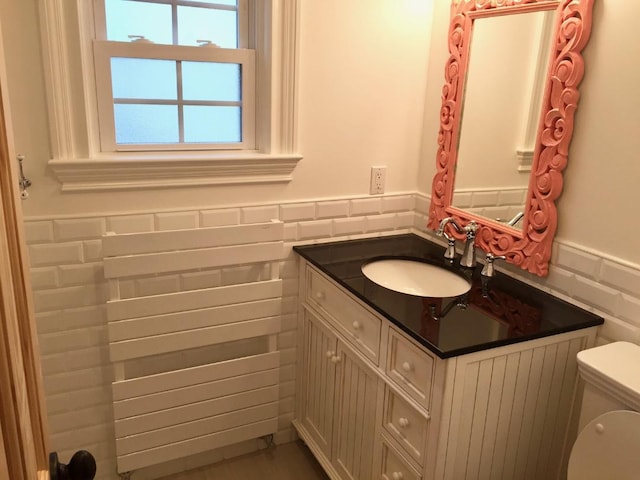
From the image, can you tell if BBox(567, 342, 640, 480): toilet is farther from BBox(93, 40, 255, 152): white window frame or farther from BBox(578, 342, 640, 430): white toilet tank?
BBox(93, 40, 255, 152): white window frame

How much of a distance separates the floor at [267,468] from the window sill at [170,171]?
1.18m

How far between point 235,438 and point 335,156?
1.22 m

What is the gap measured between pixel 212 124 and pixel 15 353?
5.09 ft

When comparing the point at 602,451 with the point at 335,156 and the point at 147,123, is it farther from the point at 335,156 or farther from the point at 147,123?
the point at 147,123

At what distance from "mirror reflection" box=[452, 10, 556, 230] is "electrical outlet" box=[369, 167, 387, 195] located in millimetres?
312

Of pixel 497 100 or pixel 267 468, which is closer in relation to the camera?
pixel 497 100

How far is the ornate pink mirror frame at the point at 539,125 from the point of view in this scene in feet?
5.09

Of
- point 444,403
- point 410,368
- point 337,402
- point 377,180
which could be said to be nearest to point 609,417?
point 444,403

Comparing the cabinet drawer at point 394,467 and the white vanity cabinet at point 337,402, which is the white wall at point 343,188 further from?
the cabinet drawer at point 394,467

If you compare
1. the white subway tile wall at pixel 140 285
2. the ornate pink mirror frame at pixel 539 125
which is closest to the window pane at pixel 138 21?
the white subway tile wall at pixel 140 285

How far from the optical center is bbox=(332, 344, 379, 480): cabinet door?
176cm

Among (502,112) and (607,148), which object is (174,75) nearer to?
(502,112)

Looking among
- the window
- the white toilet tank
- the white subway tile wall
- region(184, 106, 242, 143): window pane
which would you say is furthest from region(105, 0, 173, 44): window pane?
the white toilet tank

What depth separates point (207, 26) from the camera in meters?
1.91
